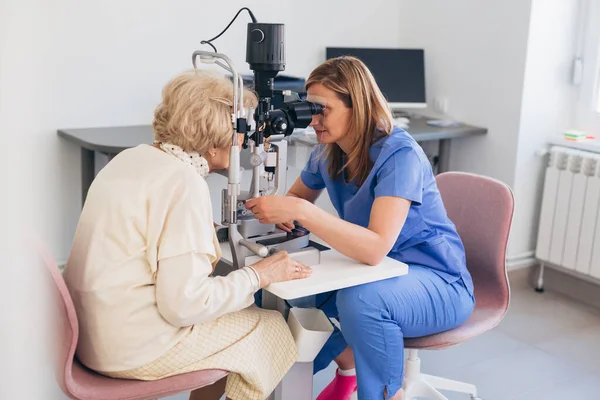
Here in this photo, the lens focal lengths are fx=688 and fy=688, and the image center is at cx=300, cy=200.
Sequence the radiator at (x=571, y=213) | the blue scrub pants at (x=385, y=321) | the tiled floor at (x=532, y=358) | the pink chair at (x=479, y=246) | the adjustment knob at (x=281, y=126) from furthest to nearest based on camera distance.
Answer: the radiator at (x=571, y=213), the tiled floor at (x=532, y=358), the pink chair at (x=479, y=246), the blue scrub pants at (x=385, y=321), the adjustment knob at (x=281, y=126)

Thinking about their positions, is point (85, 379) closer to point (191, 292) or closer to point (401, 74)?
point (191, 292)

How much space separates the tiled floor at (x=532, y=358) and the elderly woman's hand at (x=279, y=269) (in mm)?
961

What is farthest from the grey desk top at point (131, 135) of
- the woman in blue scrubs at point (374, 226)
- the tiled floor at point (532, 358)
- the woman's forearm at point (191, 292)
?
the woman's forearm at point (191, 292)

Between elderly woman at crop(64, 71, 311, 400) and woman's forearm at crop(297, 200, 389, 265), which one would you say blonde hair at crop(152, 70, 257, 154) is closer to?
elderly woman at crop(64, 71, 311, 400)

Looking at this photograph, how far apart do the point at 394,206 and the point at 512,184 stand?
174cm

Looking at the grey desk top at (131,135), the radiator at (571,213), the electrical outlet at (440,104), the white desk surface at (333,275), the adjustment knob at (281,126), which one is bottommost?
the radiator at (571,213)

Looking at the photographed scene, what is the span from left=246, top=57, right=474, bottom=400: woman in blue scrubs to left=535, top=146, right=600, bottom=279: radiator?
139cm

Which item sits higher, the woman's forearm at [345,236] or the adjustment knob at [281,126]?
the adjustment knob at [281,126]

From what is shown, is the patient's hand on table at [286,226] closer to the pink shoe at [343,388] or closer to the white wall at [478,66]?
the pink shoe at [343,388]

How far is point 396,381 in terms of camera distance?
1.77 meters

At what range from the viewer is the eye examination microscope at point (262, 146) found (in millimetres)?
1549

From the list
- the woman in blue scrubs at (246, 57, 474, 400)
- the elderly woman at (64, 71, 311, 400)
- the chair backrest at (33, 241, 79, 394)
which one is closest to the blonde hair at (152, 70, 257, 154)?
the elderly woman at (64, 71, 311, 400)

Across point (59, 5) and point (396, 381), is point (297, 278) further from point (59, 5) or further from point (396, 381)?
point (59, 5)

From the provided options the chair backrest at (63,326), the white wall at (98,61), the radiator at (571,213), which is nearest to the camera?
the chair backrest at (63,326)
